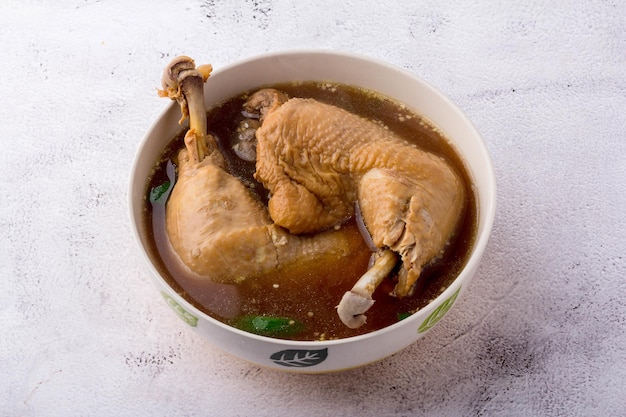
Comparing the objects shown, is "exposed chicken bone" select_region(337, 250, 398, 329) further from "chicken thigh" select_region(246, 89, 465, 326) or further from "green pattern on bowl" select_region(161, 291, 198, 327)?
"green pattern on bowl" select_region(161, 291, 198, 327)

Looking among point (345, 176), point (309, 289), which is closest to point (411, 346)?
point (309, 289)

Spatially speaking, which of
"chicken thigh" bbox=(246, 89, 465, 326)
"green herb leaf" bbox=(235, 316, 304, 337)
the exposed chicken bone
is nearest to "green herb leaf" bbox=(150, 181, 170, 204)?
"chicken thigh" bbox=(246, 89, 465, 326)

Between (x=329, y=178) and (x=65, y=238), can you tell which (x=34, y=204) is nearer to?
(x=65, y=238)

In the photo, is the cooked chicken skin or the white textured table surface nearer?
the cooked chicken skin

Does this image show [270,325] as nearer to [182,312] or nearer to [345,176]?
[182,312]

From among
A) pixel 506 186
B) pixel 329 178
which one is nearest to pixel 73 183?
pixel 329 178

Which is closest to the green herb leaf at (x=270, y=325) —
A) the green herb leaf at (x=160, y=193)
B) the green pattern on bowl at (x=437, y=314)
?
the green pattern on bowl at (x=437, y=314)

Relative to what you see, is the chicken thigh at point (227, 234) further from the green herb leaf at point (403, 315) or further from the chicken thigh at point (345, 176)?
the green herb leaf at point (403, 315)
